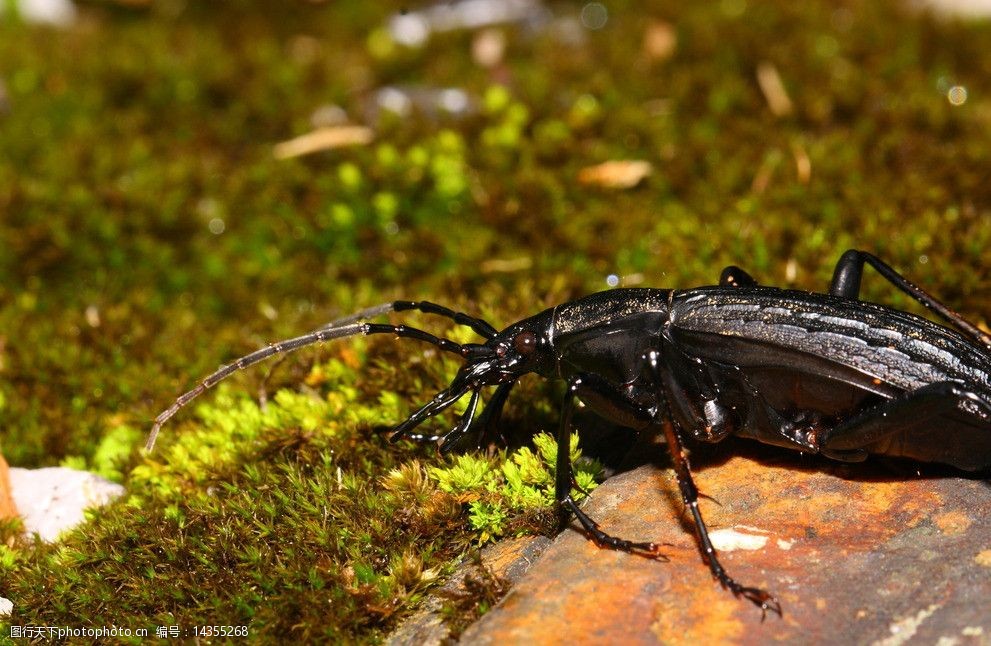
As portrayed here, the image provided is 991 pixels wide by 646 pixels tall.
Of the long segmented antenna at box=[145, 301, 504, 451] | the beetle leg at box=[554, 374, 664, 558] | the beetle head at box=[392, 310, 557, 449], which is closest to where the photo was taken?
the beetle leg at box=[554, 374, 664, 558]

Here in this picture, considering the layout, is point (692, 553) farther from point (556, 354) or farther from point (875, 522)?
point (556, 354)

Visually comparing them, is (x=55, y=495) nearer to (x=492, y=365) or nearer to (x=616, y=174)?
(x=492, y=365)

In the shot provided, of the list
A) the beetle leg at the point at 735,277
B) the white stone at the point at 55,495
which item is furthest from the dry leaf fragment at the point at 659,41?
the white stone at the point at 55,495

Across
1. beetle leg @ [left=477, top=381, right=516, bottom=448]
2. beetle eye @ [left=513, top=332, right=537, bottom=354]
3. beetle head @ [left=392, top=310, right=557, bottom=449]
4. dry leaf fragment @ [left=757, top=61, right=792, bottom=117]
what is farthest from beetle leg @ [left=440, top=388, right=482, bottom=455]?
dry leaf fragment @ [left=757, top=61, right=792, bottom=117]

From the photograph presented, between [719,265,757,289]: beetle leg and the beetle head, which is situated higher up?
[719,265,757,289]: beetle leg

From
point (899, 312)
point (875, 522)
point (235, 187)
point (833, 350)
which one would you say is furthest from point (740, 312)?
point (235, 187)

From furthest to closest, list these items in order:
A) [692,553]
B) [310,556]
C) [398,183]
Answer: [398,183] < [310,556] < [692,553]

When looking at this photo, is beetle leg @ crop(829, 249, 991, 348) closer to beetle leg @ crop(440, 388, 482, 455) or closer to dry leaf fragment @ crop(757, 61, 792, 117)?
beetle leg @ crop(440, 388, 482, 455)
